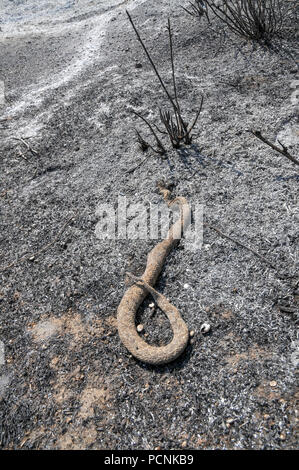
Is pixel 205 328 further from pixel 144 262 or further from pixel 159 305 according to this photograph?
pixel 144 262

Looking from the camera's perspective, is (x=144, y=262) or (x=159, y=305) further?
(x=144, y=262)

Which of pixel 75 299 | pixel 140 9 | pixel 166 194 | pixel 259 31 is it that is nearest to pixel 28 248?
pixel 75 299

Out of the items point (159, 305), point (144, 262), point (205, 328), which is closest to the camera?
point (205, 328)

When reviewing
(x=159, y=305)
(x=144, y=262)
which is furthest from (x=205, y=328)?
(x=144, y=262)

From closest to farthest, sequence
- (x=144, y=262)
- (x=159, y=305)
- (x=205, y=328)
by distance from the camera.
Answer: (x=205, y=328)
(x=159, y=305)
(x=144, y=262)

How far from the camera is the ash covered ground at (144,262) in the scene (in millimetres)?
1825

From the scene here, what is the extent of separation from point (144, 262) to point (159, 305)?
437mm

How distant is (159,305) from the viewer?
228 centimetres

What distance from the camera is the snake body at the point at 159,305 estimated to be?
201 centimetres

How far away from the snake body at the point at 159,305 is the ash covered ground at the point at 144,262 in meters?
0.07

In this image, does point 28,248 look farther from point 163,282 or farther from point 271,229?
point 271,229

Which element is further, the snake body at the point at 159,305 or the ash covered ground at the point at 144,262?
the snake body at the point at 159,305

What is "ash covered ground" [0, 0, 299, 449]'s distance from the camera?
1.83m

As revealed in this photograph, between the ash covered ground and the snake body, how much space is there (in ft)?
0.24
